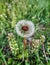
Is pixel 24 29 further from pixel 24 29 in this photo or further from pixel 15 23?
pixel 15 23

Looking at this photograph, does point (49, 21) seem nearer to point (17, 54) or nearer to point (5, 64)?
point (17, 54)

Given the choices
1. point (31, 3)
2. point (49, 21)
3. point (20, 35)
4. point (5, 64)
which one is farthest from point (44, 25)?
point (5, 64)

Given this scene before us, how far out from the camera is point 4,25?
7.44 ft

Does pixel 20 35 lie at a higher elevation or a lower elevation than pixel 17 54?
higher

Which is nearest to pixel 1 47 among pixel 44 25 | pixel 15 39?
pixel 15 39

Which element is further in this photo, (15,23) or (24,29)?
(15,23)

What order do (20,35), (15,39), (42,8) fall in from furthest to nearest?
1. (42,8)
2. (15,39)
3. (20,35)

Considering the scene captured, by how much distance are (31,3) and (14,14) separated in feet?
0.87

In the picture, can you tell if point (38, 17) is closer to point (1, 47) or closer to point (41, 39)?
point (41, 39)

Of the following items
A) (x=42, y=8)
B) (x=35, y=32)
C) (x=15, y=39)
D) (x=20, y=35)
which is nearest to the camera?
(x=20, y=35)

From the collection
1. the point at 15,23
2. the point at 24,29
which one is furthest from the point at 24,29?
the point at 15,23

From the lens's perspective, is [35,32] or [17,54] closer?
[17,54]

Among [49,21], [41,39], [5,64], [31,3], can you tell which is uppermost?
[31,3]

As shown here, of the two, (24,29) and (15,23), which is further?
(15,23)
